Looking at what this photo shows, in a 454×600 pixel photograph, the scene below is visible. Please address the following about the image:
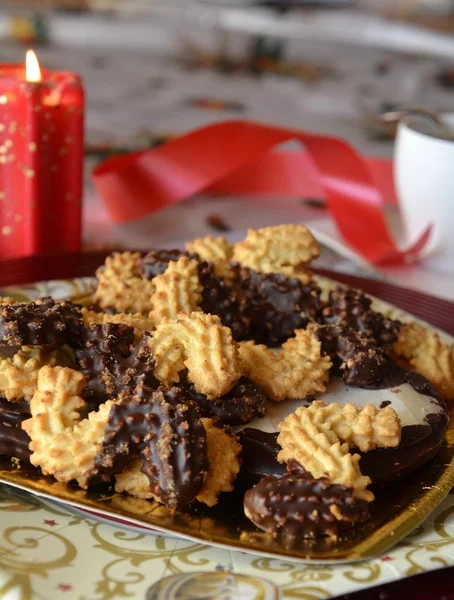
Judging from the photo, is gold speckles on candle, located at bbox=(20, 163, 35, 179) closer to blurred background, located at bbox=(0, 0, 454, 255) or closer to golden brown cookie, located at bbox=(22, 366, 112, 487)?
golden brown cookie, located at bbox=(22, 366, 112, 487)

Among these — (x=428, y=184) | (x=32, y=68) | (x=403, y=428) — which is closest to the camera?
(x=403, y=428)

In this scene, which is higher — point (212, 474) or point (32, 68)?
point (32, 68)

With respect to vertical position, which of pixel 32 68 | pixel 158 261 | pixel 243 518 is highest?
pixel 32 68

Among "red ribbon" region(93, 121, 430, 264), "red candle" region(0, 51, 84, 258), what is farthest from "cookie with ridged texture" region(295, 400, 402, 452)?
"red ribbon" region(93, 121, 430, 264)

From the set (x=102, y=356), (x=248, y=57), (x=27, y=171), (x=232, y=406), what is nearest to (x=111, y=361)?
(x=102, y=356)

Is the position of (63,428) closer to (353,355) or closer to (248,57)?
(353,355)

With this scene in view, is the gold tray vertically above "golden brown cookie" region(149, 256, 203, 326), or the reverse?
"golden brown cookie" region(149, 256, 203, 326)
